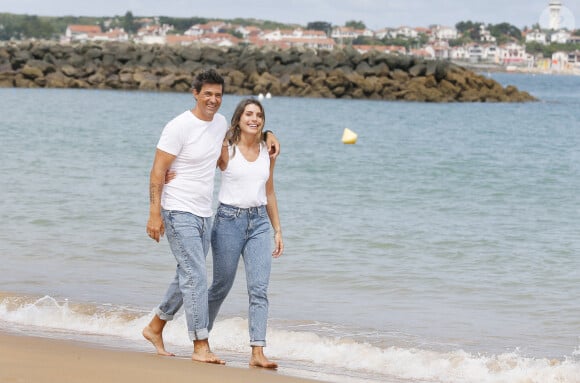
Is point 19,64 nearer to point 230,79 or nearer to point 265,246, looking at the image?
point 230,79

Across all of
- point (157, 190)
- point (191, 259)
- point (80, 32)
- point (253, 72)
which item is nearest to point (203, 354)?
point (191, 259)

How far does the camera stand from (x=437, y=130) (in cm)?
3048

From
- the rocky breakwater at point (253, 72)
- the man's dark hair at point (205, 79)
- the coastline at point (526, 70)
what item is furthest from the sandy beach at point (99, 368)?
the coastline at point (526, 70)

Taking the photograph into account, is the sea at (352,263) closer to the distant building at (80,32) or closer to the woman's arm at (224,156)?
the woman's arm at (224,156)

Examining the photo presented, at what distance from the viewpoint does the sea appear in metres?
6.38

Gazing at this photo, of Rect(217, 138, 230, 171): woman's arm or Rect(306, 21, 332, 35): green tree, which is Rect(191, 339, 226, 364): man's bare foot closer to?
Rect(217, 138, 230, 171): woman's arm

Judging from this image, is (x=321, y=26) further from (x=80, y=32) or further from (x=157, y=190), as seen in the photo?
(x=157, y=190)

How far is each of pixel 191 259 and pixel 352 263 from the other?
4.40 metres

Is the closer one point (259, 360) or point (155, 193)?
point (155, 193)

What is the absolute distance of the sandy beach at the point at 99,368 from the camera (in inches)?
188

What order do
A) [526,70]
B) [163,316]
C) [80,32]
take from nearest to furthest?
[163,316] → [80,32] → [526,70]

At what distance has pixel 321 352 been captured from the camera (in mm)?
6203

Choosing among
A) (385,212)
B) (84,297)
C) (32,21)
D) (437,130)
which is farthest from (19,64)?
(32,21)

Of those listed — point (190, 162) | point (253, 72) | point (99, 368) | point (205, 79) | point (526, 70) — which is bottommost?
point (526, 70)
